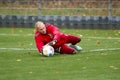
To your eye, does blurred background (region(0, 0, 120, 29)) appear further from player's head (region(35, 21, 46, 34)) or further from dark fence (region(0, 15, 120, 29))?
player's head (region(35, 21, 46, 34))

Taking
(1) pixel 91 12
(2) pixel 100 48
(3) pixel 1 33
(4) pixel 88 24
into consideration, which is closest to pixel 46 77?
(2) pixel 100 48

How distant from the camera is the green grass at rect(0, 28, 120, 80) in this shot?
10438 millimetres

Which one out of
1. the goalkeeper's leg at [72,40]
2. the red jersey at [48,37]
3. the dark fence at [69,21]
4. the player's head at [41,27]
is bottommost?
the dark fence at [69,21]

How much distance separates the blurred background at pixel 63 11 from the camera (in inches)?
932

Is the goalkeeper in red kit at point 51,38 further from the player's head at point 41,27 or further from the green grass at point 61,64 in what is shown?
the green grass at point 61,64

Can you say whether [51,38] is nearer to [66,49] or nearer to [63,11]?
[66,49]

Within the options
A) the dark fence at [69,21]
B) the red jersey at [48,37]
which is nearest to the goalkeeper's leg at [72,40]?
the red jersey at [48,37]

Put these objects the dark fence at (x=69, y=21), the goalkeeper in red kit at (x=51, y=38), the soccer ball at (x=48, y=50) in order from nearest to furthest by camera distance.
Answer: the soccer ball at (x=48, y=50), the goalkeeper in red kit at (x=51, y=38), the dark fence at (x=69, y=21)

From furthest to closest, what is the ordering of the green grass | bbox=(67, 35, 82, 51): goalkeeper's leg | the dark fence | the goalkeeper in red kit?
the dark fence < bbox=(67, 35, 82, 51): goalkeeper's leg < the goalkeeper in red kit < the green grass

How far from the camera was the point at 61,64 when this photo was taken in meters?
12.0

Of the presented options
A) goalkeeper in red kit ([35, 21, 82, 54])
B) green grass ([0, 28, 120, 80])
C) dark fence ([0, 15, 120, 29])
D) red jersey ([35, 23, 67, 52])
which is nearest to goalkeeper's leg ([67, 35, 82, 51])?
goalkeeper in red kit ([35, 21, 82, 54])

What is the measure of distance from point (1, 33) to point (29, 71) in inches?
407

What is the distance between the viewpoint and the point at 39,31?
44.2ft

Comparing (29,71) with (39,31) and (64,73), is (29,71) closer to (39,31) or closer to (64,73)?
(64,73)
